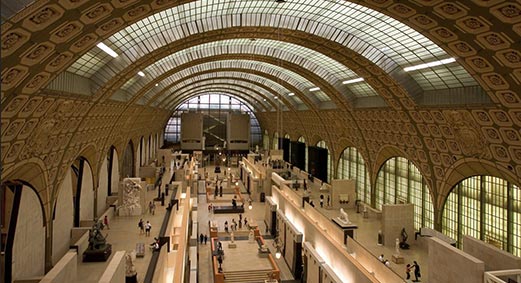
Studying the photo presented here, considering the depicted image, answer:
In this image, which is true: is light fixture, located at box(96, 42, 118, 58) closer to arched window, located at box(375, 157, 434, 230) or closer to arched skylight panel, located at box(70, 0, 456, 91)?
arched skylight panel, located at box(70, 0, 456, 91)

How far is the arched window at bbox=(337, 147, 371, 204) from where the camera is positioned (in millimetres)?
36344

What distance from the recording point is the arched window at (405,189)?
1065 inches

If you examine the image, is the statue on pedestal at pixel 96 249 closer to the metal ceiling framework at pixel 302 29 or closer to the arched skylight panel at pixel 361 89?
the metal ceiling framework at pixel 302 29

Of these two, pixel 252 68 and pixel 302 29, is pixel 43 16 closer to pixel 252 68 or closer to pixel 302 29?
pixel 302 29

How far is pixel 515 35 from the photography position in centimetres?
1281

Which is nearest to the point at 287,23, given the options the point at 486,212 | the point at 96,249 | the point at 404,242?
the point at 404,242

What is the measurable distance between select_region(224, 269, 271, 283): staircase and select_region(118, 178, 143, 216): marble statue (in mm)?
6984

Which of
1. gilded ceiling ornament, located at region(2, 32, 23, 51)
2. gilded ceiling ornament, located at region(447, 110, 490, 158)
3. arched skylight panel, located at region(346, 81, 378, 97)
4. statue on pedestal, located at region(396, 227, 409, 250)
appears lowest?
statue on pedestal, located at region(396, 227, 409, 250)

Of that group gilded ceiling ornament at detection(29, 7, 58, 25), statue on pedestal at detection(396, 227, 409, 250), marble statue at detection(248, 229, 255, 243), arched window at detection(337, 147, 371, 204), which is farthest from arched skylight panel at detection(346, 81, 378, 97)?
gilded ceiling ornament at detection(29, 7, 58, 25)

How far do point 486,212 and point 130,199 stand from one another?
2044 cm

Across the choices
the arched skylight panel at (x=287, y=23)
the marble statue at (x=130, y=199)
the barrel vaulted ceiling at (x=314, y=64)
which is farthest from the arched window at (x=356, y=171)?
the marble statue at (x=130, y=199)

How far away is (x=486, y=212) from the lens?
70.2ft

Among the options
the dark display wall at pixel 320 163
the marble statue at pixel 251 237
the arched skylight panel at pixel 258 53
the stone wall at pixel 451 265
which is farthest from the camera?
the dark display wall at pixel 320 163

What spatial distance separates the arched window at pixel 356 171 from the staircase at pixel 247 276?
48.5 feet
